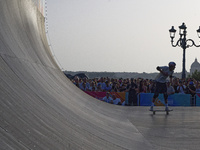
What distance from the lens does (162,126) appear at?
723cm

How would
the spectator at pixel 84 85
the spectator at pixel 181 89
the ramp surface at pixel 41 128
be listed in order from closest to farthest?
the ramp surface at pixel 41 128 → the spectator at pixel 181 89 → the spectator at pixel 84 85

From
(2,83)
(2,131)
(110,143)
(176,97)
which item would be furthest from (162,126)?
(176,97)

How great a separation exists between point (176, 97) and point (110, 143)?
11.3m

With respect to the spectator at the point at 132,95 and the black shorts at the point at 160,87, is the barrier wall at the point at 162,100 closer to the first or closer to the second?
the spectator at the point at 132,95

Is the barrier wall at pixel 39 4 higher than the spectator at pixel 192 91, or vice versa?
the barrier wall at pixel 39 4

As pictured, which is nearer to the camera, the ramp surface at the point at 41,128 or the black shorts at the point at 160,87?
the ramp surface at the point at 41,128

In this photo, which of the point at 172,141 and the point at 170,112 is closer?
the point at 172,141

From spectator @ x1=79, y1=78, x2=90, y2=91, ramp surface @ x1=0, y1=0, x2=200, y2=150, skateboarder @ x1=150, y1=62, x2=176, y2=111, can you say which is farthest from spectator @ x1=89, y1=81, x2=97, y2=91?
ramp surface @ x1=0, y1=0, x2=200, y2=150

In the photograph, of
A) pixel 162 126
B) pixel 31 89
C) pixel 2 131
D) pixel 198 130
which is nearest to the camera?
pixel 2 131

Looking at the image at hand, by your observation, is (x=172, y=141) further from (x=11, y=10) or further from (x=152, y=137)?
(x=11, y=10)

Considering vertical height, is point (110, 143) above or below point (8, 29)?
below

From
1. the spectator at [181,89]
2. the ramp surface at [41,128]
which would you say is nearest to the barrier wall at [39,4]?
the ramp surface at [41,128]

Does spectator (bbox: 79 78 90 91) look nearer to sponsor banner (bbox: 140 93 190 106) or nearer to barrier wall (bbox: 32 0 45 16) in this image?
sponsor banner (bbox: 140 93 190 106)

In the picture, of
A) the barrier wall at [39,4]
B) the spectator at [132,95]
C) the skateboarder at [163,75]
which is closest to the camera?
the skateboarder at [163,75]
